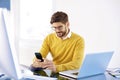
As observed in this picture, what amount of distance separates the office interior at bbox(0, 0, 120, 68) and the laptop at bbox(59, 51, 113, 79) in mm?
2038

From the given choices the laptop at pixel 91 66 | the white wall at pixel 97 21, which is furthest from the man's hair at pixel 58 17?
the white wall at pixel 97 21

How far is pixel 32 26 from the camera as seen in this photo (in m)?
4.03

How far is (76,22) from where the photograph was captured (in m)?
3.79

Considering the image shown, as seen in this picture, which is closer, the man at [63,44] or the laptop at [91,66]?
the laptop at [91,66]

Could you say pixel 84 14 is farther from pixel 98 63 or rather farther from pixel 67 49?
pixel 98 63

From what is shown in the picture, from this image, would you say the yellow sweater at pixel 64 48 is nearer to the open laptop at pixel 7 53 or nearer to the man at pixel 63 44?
the man at pixel 63 44

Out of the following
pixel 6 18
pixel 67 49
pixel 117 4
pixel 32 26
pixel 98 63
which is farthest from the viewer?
pixel 32 26

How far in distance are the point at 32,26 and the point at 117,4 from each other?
1.57 metres

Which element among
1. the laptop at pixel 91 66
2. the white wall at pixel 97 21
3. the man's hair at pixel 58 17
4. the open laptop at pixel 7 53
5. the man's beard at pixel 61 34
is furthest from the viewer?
the white wall at pixel 97 21

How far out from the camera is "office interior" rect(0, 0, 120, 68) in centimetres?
366

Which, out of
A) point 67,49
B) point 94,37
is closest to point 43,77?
point 67,49

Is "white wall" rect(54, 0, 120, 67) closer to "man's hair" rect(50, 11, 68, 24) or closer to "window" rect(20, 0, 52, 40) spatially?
"window" rect(20, 0, 52, 40)

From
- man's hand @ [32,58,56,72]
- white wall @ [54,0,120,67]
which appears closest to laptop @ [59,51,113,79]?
man's hand @ [32,58,56,72]

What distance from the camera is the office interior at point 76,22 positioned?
3660 millimetres
